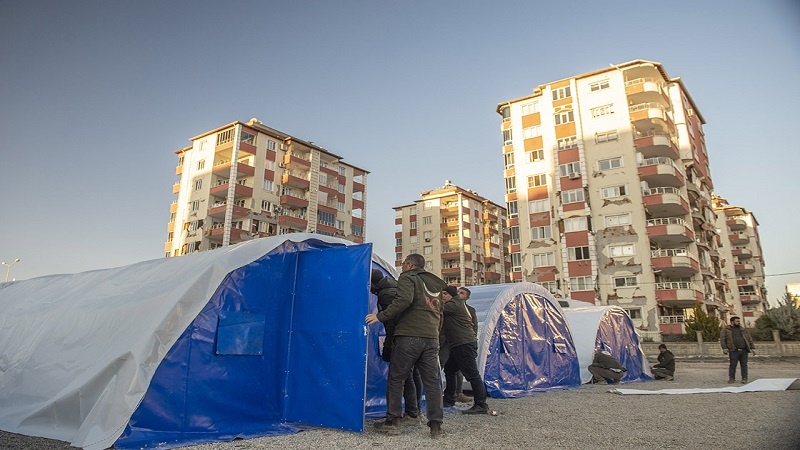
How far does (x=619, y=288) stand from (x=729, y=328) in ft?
85.2

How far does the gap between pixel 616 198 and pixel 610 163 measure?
3247 mm

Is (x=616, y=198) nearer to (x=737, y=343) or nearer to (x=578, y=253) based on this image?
(x=578, y=253)

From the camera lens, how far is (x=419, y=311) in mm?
6395

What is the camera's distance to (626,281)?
128 ft

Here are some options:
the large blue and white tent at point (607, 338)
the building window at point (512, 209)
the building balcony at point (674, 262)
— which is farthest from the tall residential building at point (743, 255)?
the large blue and white tent at point (607, 338)

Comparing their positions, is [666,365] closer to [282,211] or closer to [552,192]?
[552,192]

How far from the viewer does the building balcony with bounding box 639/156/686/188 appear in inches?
1575

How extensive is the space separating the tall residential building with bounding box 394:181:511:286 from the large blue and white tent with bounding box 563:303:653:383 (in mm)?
46599

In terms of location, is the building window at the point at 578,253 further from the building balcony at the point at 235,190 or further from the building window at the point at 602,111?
the building balcony at the point at 235,190

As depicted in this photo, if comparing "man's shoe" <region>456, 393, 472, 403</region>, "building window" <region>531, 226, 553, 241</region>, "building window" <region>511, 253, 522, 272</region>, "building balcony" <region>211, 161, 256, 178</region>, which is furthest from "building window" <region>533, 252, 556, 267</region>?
"man's shoe" <region>456, 393, 472, 403</region>

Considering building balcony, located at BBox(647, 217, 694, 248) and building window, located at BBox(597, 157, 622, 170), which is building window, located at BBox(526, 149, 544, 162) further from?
building balcony, located at BBox(647, 217, 694, 248)

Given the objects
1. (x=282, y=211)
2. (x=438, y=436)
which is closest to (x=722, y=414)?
(x=438, y=436)

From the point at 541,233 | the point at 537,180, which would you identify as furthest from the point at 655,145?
the point at 541,233

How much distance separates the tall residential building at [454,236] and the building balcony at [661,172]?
27.6 meters
